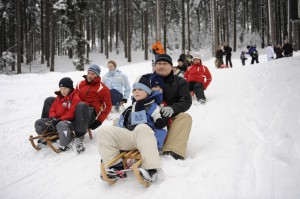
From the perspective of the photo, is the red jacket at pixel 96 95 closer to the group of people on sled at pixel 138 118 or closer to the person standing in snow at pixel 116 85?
the group of people on sled at pixel 138 118

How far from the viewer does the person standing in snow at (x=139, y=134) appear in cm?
305

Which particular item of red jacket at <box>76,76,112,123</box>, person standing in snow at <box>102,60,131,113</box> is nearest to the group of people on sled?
red jacket at <box>76,76,112,123</box>

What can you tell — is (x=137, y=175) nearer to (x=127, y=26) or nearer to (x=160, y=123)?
(x=160, y=123)

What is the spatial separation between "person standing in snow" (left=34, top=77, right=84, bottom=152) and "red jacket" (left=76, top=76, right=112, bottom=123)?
0.42 meters

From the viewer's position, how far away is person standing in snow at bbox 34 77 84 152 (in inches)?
178

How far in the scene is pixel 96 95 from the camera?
17.8 ft

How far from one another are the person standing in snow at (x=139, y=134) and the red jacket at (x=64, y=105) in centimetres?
147

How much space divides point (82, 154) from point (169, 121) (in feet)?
6.02

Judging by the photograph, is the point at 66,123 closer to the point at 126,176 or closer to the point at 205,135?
the point at 126,176

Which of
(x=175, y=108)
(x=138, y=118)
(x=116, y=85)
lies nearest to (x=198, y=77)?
(x=116, y=85)

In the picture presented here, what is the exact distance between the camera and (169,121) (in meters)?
3.85

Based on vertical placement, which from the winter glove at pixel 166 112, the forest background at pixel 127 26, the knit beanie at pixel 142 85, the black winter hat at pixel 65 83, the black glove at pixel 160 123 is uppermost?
the forest background at pixel 127 26

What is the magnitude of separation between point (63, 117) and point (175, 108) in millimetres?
2148

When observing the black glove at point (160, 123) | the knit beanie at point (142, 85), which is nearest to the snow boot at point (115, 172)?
the black glove at point (160, 123)
